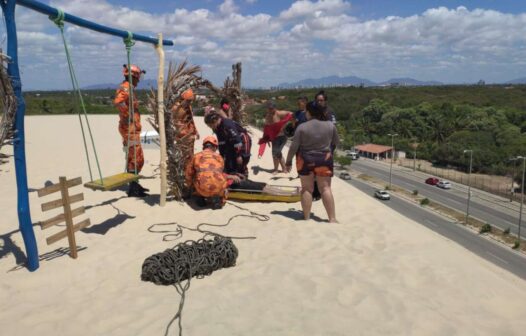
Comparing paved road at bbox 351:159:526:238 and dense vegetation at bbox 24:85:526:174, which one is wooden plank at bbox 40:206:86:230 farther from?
dense vegetation at bbox 24:85:526:174

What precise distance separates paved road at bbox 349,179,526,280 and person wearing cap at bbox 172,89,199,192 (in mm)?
15763

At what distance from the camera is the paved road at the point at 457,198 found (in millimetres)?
32219

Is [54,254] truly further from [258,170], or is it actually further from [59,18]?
[258,170]

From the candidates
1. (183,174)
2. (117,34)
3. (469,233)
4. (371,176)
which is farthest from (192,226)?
(371,176)

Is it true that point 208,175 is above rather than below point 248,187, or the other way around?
above

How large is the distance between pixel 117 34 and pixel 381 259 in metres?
4.67

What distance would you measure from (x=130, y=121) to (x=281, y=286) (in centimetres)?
382

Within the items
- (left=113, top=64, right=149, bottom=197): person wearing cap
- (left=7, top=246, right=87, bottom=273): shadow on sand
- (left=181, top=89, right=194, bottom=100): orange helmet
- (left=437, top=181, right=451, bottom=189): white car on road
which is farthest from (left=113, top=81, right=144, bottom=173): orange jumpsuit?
(left=437, top=181, right=451, bottom=189): white car on road

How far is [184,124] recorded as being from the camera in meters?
6.74

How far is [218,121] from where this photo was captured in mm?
6566

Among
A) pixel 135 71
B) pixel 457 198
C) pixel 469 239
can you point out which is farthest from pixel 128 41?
pixel 457 198

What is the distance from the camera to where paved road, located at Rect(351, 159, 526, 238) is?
106ft

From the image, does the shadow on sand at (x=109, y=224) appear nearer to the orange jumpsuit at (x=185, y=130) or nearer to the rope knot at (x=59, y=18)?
the orange jumpsuit at (x=185, y=130)

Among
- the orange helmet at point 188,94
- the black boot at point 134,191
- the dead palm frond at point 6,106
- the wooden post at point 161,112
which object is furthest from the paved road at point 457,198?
the dead palm frond at point 6,106
